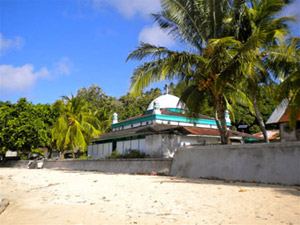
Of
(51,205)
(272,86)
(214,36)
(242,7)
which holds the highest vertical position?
(242,7)

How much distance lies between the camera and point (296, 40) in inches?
420

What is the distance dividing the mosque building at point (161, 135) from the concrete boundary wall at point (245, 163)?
3598mm

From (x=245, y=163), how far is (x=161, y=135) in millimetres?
9549

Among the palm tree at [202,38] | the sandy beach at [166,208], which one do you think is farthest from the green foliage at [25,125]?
the sandy beach at [166,208]

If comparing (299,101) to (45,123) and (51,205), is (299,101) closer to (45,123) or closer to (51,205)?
(51,205)

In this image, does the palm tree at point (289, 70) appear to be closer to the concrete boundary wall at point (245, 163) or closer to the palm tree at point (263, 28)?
the palm tree at point (263, 28)

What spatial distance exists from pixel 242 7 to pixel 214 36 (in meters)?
2.07

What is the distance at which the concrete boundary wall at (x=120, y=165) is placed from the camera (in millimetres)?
16281

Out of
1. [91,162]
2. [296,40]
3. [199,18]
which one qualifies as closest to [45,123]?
[91,162]

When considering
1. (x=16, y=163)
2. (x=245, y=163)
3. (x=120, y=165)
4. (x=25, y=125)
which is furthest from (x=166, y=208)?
(x=16, y=163)

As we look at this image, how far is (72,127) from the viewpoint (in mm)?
26766

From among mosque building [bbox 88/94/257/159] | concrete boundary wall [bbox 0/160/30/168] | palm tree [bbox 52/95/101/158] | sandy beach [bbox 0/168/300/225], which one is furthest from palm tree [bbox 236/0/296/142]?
concrete boundary wall [bbox 0/160/30/168]

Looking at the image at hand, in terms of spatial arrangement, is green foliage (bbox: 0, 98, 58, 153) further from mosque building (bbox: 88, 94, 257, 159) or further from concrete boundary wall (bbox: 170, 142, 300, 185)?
concrete boundary wall (bbox: 170, 142, 300, 185)

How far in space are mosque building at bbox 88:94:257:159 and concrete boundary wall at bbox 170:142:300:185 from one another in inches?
142
